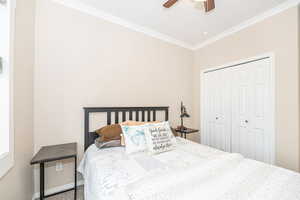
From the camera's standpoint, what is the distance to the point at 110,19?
2328 millimetres

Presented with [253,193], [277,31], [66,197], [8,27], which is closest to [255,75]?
[277,31]

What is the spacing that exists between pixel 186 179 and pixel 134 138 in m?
0.89

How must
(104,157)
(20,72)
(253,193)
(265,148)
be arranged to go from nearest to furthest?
1. (253,193)
2. (20,72)
3. (104,157)
4. (265,148)

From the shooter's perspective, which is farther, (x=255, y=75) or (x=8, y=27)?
(x=255, y=75)

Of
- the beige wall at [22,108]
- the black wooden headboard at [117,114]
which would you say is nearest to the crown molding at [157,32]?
the beige wall at [22,108]

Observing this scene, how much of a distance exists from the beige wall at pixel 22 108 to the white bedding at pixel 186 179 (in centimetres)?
64

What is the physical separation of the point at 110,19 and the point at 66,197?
272cm

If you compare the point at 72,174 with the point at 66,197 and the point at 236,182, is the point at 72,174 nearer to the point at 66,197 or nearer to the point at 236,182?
the point at 66,197

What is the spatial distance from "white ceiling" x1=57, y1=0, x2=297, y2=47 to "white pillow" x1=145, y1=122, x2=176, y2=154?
180 centimetres

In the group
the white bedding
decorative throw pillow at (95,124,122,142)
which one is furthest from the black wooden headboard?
the white bedding

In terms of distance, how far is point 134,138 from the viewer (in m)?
1.83

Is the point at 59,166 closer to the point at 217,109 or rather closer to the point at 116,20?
the point at 116,20

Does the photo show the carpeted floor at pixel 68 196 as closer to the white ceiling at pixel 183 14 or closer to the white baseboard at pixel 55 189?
the white baseboard at pixel 55 189

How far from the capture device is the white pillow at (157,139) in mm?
1747
